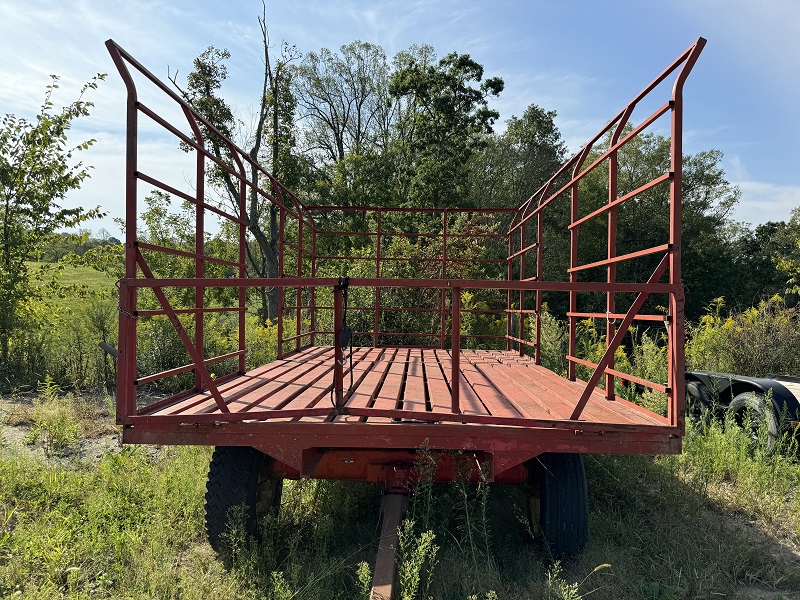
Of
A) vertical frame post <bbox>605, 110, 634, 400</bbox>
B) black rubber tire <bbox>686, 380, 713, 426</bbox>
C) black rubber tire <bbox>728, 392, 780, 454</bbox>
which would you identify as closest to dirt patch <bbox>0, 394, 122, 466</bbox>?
vertical frame post <bbox>605, 110, 634, 400</bbox>

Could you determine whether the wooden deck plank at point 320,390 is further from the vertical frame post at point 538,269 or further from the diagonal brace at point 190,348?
the vertical frame post at point 538,269

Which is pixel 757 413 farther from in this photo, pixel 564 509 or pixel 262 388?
pixel 262 388

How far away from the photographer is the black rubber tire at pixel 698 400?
584cm

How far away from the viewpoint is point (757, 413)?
194 inches

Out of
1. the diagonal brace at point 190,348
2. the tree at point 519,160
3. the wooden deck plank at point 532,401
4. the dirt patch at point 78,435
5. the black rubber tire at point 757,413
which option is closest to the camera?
the diagonal brace at point 190,348

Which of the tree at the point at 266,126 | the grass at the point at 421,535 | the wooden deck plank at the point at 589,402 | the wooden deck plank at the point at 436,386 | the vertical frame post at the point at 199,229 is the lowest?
the grass at the point at 421,535

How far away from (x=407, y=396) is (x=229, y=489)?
118 centimetres

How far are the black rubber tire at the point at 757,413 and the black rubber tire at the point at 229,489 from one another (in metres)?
4.30

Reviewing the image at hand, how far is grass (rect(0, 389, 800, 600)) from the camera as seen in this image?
2.85 m

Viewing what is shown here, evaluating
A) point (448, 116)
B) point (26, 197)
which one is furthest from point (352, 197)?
point (26, 197)

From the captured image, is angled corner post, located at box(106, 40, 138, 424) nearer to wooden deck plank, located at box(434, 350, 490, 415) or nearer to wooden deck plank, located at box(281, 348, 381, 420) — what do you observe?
wooden deck plank, located at box(281, 348, 381, 420)

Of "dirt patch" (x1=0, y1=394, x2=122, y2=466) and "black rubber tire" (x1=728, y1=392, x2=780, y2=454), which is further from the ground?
"black rubber tire" (x1=728, y1=392, x2=780, y2=454)

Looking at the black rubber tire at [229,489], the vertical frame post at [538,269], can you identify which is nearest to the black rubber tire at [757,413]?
the vertical frame post at [538,269]

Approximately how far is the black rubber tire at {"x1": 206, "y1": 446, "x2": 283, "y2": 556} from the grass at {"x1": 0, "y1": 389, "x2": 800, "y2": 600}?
139 millimetres
